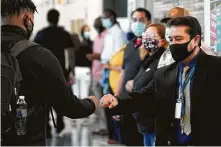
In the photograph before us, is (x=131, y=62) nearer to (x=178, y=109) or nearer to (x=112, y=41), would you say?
(x=112, y=41)

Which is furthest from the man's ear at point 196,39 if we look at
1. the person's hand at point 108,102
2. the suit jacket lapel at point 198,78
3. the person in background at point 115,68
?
the person in background at point 115,68

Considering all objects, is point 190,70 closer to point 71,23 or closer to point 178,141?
point 178,141

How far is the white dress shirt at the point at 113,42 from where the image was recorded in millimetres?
8031

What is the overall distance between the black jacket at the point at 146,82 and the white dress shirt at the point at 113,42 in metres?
2.68

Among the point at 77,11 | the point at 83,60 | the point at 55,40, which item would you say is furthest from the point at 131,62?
the point at 77,11

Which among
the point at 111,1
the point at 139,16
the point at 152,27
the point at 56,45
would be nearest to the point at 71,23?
the point at 111,1

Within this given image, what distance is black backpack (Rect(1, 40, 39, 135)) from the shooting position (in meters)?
3.17

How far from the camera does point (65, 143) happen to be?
8.43 metres

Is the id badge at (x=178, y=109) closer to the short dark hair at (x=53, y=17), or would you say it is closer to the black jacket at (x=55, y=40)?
the black jacket at (x=55, y=40)

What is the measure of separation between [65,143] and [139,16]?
2.79 meters

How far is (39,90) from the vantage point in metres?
3.34

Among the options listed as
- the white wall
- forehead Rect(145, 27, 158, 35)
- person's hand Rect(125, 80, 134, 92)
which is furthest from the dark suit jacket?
the white wall

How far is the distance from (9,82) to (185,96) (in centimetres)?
126

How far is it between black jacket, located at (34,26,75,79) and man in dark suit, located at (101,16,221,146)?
453 centimetres
